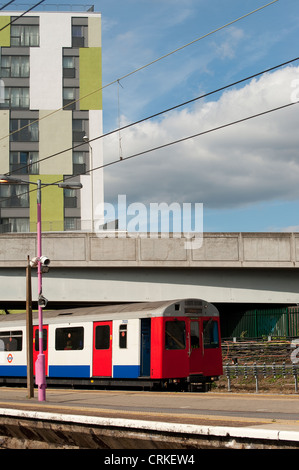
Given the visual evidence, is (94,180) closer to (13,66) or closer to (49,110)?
(49,110)

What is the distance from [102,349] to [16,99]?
61.5 m

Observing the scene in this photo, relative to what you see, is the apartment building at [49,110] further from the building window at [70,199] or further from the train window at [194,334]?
the train window at [194,334]

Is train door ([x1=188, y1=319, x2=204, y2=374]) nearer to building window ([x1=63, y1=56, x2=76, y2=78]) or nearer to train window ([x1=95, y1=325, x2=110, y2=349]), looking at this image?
train window ([x1=95, y1=325, x2=110, y2=349])

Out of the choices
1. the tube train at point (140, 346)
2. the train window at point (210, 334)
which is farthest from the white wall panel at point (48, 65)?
the train window at point (210, 334)

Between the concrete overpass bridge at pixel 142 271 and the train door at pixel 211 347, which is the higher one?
the concrete overpass bridge at pixel 142 271

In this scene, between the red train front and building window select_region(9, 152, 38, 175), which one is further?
building window select_region(9, 152, 38, 175)

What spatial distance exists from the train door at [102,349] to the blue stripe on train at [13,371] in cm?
493

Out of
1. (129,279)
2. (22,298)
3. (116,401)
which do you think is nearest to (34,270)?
(22,298)

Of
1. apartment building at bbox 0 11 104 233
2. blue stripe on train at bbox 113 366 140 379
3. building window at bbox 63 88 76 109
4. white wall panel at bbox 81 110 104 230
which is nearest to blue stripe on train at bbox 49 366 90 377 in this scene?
blue stripe on train at bbox 113 366 140 379

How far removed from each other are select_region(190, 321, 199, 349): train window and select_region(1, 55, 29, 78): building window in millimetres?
63538

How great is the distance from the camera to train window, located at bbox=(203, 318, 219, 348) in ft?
77.3

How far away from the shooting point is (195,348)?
75.6ft

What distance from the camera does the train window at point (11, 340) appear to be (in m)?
28.3
